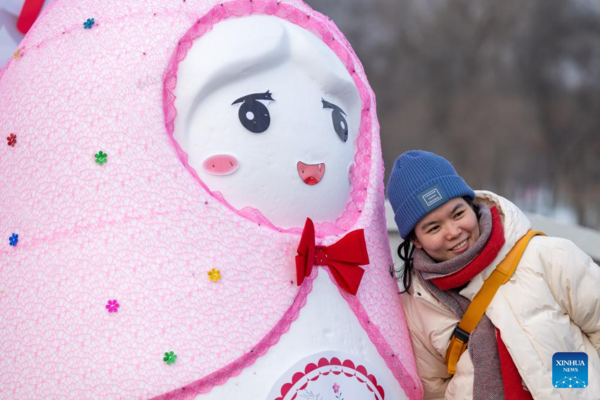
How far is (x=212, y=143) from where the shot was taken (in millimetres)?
1188

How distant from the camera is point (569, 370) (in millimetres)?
1211

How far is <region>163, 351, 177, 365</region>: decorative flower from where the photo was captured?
1.06m

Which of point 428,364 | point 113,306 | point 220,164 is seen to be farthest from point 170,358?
point 428,364

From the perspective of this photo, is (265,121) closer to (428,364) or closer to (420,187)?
(420,187)

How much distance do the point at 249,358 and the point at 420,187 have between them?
52 cm

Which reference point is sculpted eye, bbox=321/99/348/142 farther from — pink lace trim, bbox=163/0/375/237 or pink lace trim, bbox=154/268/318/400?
pink lace trim, bbox=154/268/318/400

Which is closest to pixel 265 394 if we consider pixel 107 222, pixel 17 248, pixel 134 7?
pixel 107 222

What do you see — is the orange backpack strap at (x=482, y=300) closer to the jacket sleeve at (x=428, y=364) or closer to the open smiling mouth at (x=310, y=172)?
the jacket sleeve at (x=428, y=364)

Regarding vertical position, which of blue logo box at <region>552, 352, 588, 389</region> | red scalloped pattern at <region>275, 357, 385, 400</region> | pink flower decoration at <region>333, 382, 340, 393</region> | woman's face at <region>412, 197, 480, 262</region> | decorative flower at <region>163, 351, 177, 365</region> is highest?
woman's face at <region>412, 197, 480, 262</region>

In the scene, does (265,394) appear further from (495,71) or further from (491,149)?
(495,71)

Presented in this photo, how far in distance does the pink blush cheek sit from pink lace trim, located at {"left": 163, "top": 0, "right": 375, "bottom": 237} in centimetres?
3

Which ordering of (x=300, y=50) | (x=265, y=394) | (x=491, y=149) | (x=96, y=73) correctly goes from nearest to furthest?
(x=265, y=394), (x=96, y=73), (x=300, y=50), (x=491, y=149)

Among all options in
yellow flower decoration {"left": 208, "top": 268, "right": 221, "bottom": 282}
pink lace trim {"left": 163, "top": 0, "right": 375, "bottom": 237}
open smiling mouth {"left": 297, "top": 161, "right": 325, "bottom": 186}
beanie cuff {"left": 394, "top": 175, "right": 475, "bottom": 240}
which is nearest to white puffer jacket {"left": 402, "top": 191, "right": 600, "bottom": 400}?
beanie cuff {"left": 394, "top": 175, "right": 475, "bottom": 240}

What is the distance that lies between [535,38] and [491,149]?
1015 mm
